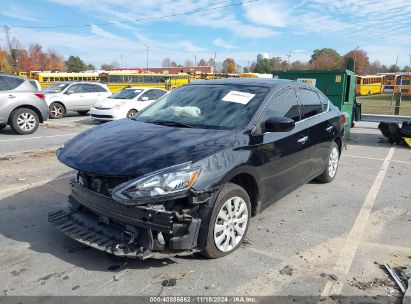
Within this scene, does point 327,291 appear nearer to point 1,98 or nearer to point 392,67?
point 1,98

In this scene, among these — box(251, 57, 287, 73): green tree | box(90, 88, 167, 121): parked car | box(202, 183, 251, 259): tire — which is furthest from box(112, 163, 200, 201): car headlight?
box(251, 57, 287, 73): green tree

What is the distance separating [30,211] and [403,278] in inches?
164

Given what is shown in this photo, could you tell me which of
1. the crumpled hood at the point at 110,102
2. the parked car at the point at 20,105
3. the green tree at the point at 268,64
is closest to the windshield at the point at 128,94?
the crumpled hood at the point at 110,102

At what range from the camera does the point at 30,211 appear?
15.3 feet

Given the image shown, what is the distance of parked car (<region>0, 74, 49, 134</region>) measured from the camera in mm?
10359

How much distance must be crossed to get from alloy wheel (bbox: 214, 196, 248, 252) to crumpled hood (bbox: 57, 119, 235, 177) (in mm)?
573

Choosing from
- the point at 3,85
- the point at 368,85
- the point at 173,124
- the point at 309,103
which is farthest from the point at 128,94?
the point at 368,85

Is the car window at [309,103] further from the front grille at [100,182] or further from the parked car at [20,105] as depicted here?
the parked car at [20,105]

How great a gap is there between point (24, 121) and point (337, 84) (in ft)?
29.5

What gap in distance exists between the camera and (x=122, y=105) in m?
13.8

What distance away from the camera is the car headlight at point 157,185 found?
305 centimetres

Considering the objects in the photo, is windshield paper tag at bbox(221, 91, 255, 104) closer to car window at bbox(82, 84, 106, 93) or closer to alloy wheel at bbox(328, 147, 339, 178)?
alloy wheel at bbox(328, 147, 339, 178)

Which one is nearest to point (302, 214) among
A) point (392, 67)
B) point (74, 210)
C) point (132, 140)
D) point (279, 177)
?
point (279, 177)

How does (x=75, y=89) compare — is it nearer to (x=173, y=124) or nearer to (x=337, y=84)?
(x=337, y=84)
